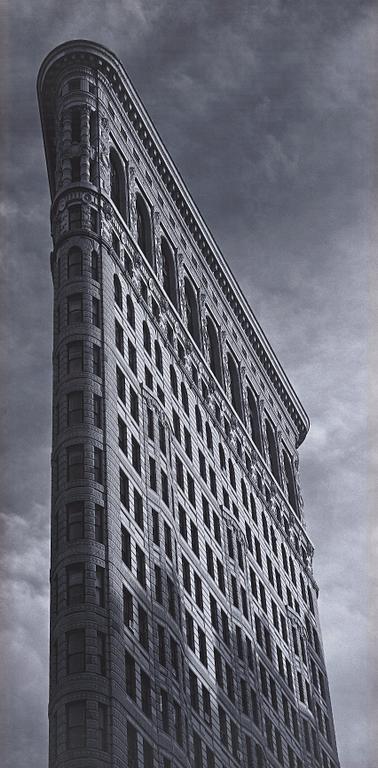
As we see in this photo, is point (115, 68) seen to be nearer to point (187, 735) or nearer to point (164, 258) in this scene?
point (164, 258)

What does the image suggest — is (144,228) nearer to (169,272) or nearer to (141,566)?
(169,272)

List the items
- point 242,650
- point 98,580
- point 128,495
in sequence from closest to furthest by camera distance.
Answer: point 98,580, point 128,495, point 242,650

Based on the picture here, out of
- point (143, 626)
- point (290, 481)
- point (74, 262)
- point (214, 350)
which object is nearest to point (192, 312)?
point (214, 350)

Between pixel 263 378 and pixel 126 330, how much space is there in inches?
1782

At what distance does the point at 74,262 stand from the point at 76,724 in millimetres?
40556

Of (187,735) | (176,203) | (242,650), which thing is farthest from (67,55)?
(187,735)

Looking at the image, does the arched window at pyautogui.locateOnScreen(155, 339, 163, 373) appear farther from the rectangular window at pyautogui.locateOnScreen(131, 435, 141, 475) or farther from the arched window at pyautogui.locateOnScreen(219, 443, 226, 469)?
the arched window at pyautogui.locateOnScreen(219, 443, 226, 469)

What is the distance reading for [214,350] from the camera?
139000 mm

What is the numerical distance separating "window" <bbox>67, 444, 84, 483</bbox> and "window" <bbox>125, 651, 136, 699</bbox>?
41.7 ft

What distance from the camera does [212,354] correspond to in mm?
138750

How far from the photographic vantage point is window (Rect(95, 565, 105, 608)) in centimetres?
8912

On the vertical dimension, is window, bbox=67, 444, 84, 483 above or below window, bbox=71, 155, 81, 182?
below

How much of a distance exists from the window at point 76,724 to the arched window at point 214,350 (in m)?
56.6

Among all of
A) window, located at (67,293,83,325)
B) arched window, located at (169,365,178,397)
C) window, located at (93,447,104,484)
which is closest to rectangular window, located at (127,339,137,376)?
window, located at (67,293,83,325)
